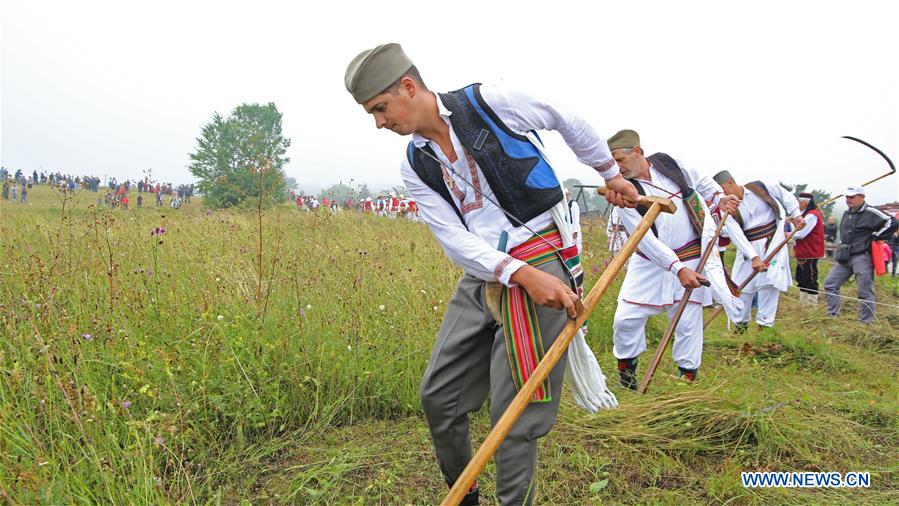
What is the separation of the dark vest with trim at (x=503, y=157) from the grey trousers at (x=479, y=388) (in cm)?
26

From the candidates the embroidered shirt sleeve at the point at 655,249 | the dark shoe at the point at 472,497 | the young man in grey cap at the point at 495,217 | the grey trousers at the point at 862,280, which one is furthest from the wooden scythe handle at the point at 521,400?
the grey trousers at the point at 862,280

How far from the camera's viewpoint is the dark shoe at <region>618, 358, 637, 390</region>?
4012mm

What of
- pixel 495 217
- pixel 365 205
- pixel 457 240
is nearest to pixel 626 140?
pixel 495 217

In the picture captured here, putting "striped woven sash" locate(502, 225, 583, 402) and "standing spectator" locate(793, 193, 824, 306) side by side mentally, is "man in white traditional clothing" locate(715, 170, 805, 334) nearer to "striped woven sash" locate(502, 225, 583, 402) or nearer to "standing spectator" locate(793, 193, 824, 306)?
"standing spectator" locate(793, 193, 824, 306)

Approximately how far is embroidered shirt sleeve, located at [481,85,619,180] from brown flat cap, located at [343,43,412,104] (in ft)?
1.06

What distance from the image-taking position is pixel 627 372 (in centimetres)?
402

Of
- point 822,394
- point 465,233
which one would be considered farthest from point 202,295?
point 822,394

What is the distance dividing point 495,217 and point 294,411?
180cm

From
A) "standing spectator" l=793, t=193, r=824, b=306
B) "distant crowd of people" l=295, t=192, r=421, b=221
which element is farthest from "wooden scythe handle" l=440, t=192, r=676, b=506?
"standing spectator" l=793, t=193, r=824, b=306

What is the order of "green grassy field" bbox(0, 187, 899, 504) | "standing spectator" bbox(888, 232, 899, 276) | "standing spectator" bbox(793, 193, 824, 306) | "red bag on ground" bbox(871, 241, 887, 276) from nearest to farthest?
"green grassy field" bbox(0, 187, 899, 504)
"red bag on ground" bbox(871, 241, 887, 276)
"standing spectator" bbox(793, 193, 824, 306)
"standing spectator" bbox(888, 232, 899, 276)

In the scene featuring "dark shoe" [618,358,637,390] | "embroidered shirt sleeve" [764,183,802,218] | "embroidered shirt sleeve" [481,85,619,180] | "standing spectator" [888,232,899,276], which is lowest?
"dark shoe" [618,358,637,390]

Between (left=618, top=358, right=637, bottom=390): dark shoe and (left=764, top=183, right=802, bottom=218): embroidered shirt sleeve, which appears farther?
(left=764, top=183, right=802, bottom=218): embroidered shirt sleeve

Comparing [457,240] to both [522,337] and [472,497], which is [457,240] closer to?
[522,337]

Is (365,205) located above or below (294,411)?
above
